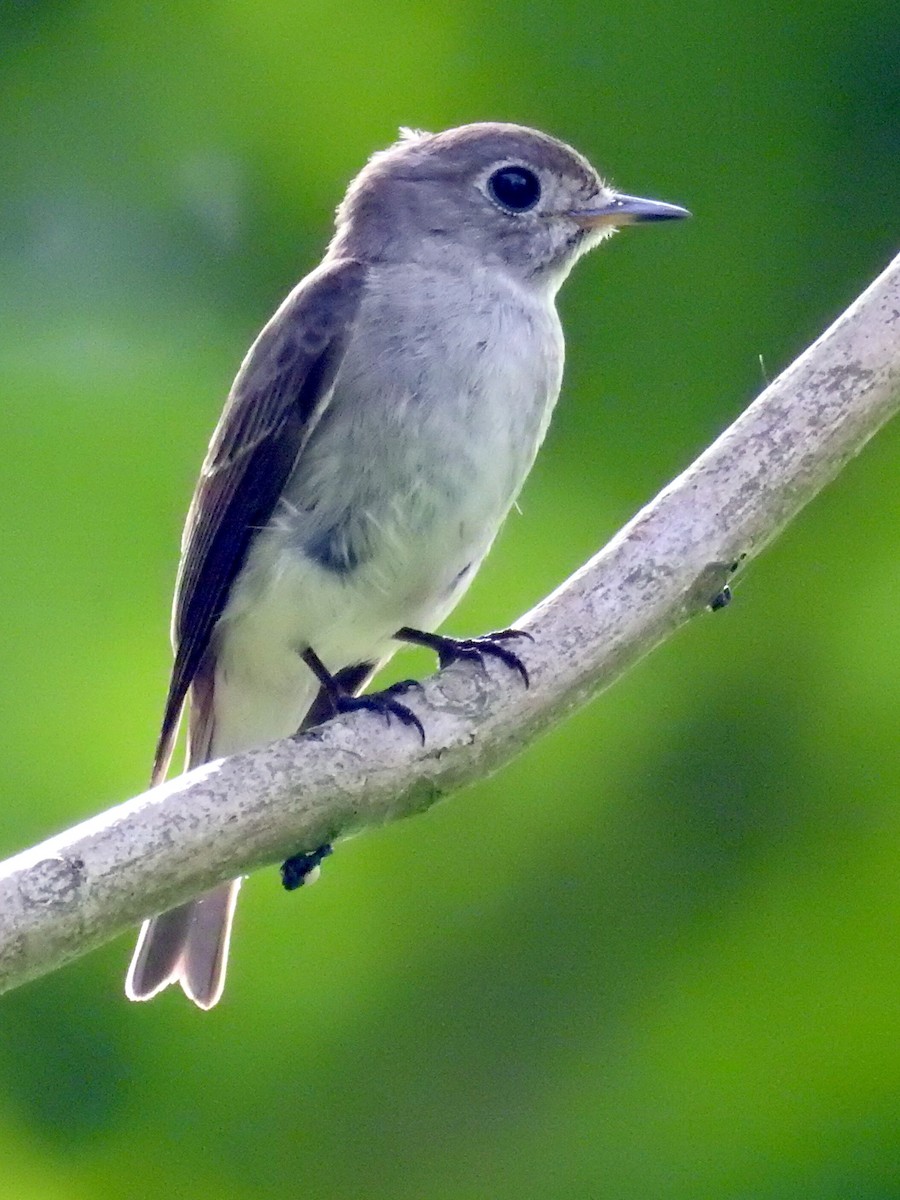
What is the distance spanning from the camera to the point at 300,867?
2418mm

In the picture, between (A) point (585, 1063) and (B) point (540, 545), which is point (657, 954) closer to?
(A) point (585, 1063)

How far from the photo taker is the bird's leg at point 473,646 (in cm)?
235

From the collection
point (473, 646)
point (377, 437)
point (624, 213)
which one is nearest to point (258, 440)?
point (377, 437)

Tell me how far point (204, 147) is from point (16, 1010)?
69.5 inches

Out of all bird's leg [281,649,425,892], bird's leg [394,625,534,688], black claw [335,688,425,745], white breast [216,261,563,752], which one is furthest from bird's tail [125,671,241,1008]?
black claw [335,688,425,745]

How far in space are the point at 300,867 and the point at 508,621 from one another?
1.04 m

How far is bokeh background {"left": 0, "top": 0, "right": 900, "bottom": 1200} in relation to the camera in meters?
3.03

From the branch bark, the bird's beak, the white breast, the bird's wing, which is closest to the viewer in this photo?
the branch bark

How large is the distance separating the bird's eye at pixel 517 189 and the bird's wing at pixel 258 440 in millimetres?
293

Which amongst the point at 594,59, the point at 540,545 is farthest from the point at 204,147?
the point at 540,545

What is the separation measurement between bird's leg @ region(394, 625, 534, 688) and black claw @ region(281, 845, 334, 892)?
350mm

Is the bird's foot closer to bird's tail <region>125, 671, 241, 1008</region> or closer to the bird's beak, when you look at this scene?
bird's tail <region>125, 671, 241, 1008</region>

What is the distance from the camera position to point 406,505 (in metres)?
2.73

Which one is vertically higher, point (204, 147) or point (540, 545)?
point (204, 147)
